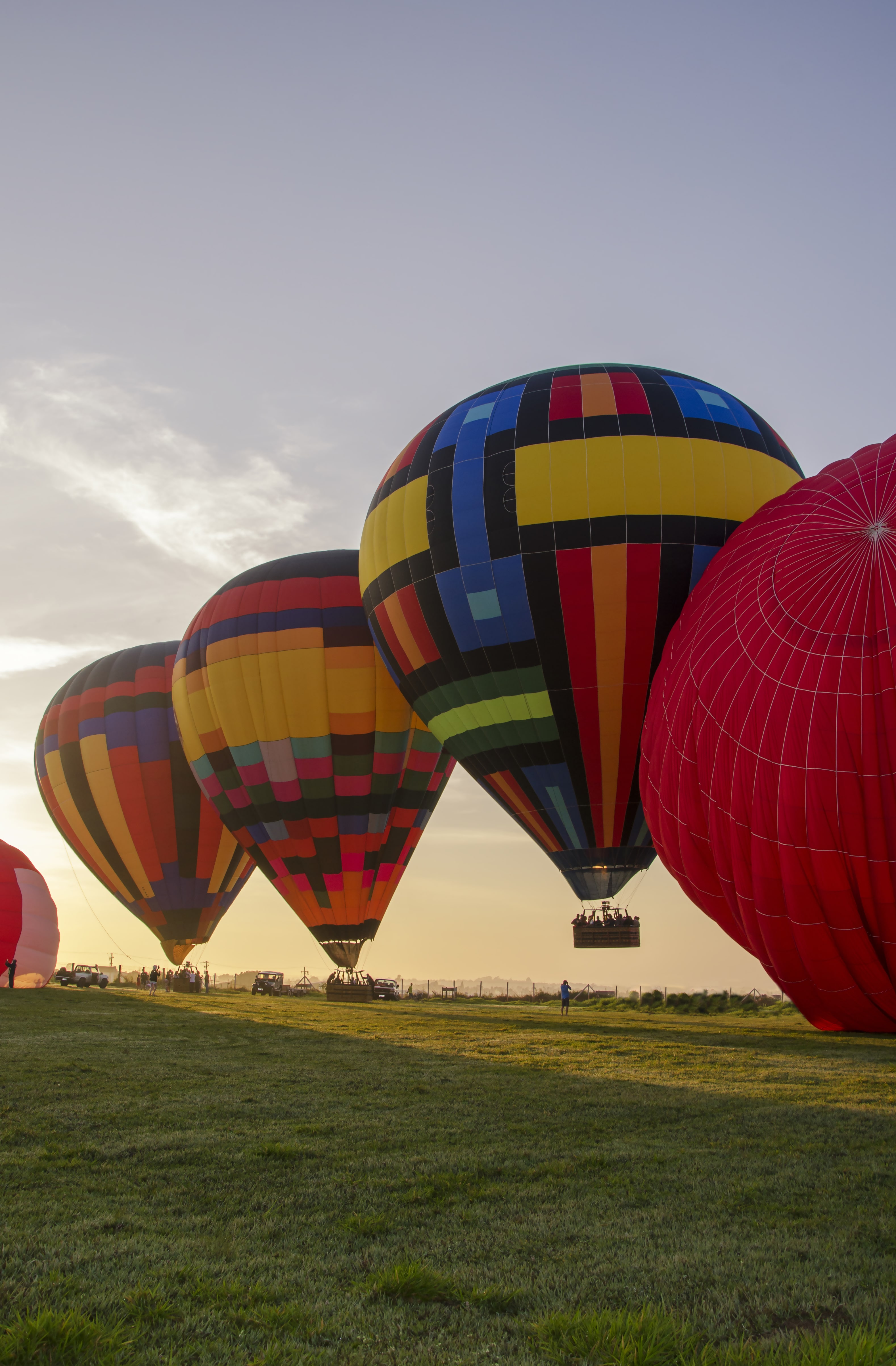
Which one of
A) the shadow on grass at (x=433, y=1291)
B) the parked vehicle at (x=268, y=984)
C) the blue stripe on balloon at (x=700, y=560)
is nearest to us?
the shadow on grass at (x=433, y=1291)

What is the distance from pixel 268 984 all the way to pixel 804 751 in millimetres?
29947

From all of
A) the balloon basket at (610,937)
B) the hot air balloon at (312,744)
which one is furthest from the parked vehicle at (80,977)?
the balloon basket at (610,937)

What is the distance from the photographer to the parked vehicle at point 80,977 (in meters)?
36.7

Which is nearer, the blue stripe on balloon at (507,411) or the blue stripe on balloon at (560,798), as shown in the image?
the blue stripe on balloon at (560,798)

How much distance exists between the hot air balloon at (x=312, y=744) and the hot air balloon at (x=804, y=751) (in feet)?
39.1

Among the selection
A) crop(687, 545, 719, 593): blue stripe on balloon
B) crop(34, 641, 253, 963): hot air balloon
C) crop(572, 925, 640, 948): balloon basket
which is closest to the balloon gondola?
crop(572, 925, 640, 948): balloon basket

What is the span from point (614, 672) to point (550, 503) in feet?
11.0

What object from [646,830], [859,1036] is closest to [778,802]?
[859,1036]

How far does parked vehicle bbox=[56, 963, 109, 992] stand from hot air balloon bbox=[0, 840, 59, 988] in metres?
8.87

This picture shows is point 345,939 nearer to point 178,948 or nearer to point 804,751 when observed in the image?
point 178,948

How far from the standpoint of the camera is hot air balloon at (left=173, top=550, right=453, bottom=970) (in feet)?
83.9

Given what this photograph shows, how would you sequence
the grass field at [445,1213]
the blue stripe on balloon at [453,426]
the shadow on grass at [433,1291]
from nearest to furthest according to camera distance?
the grass field at [445,1213] < the shadow on grass at [433,1291] < the blue stripe on balloon at [453,426]

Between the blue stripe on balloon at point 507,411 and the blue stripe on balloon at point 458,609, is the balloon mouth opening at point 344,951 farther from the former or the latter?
the blue stripe on balloon at point 507,411

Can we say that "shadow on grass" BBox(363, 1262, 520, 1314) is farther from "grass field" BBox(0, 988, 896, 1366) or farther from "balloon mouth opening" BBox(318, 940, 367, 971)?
"balloon mouth opening" BBox(318, 940, 367, 971)
